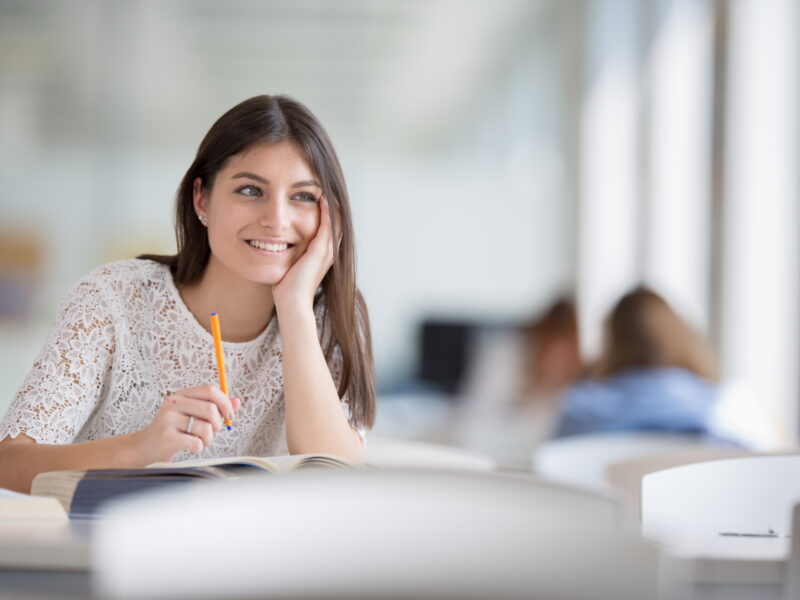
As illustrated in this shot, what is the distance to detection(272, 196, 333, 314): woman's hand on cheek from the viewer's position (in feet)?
5.13

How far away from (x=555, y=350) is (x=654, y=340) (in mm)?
1186

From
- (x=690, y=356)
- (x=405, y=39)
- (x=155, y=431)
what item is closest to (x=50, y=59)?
(x=405, y=39)

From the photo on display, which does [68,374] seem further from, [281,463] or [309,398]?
[281,463]

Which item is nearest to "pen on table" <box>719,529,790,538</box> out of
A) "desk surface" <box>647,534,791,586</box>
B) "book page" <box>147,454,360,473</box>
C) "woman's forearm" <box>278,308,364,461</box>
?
"desk surface" <box>647,534,791,586</box>

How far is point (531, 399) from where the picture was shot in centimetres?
471

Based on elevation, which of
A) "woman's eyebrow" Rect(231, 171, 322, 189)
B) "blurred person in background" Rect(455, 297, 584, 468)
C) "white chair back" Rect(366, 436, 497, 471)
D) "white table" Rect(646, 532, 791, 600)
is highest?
"woman's eyebrow" Rect(231, 171, 322, 189)

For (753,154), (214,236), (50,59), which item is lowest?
(214,236)

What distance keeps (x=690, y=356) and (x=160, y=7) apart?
3.94 metres

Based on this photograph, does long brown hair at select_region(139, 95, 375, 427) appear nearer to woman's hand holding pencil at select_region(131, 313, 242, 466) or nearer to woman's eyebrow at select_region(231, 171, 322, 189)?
woman's eyebrow at select_region(231, 171, 322, 189)

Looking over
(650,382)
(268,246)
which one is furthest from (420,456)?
(650,382)

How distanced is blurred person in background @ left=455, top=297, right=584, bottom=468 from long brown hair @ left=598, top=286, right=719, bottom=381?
18.7 inches

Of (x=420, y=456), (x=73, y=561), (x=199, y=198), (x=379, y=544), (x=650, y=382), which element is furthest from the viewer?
(x=650, y=382)

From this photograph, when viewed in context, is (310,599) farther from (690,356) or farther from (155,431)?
(690,356)

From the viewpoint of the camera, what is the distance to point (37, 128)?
5656mm
